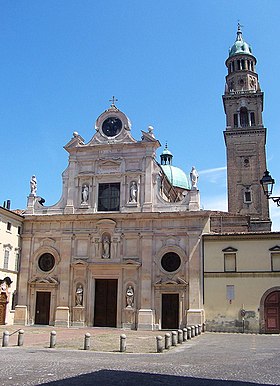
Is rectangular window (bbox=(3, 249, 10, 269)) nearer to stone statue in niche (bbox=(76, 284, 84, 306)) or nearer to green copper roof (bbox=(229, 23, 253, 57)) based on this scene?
stone statue in niche (bbox=(76, 284, 84, 306))

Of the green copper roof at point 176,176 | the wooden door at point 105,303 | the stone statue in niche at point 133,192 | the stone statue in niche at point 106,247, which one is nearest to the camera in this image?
the wooden door at point 105,303

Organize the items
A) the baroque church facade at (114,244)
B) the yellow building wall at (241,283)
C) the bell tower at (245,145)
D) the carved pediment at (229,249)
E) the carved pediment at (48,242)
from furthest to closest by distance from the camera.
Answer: the bell tower at (245,145) → the carved pediment at (48,242) → the baroque church facade at (114,244) → the carved pediment at (229,249) → the yellow building wall at (241,283)

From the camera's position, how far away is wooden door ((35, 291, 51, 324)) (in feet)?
117

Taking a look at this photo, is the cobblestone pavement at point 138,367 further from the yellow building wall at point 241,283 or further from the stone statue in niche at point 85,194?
the stone statue in niche at point 85,194

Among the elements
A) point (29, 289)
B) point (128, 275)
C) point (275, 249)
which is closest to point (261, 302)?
point (275, 249)

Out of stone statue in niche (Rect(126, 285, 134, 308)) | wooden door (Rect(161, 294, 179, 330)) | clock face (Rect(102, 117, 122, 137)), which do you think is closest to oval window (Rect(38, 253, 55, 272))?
stone statue in niche (Rect(126, 285, 134, 308))

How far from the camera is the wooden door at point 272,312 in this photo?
31.7m

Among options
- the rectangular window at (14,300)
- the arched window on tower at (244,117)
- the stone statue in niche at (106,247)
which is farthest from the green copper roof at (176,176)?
the rectangular window at (14,300)

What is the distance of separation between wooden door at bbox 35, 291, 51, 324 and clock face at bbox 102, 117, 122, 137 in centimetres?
A: 1410

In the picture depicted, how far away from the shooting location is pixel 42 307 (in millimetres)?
35875

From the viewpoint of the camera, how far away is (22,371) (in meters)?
12.6

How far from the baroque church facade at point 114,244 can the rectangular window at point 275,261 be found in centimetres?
464

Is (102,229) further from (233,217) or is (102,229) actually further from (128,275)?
(233,217)

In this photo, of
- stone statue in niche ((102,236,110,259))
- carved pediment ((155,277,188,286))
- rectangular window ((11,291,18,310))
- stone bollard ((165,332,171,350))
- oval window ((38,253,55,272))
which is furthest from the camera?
oval window ((38,253,55,272))
